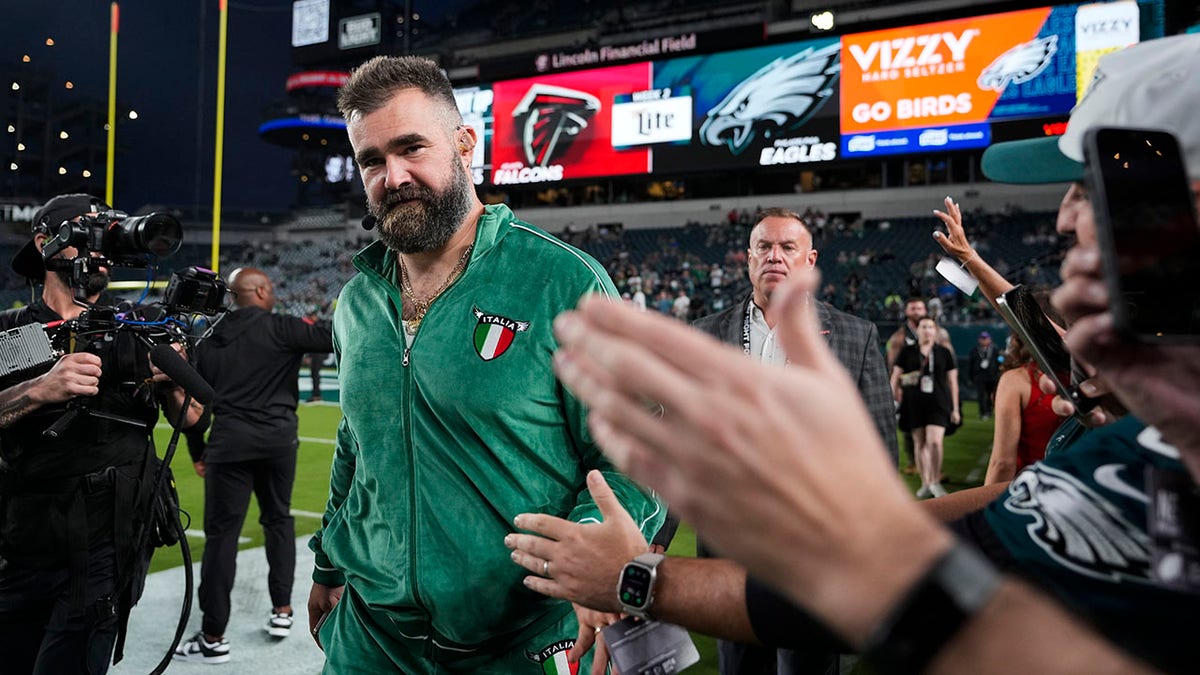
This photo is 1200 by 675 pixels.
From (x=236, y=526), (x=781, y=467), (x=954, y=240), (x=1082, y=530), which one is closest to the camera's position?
(x=781, y=467)

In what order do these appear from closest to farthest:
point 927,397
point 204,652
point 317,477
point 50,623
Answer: point 50,623 → point 204,652 → point 927,397 → point 317,477

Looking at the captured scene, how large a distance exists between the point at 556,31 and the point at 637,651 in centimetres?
3784

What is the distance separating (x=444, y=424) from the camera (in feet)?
6.16

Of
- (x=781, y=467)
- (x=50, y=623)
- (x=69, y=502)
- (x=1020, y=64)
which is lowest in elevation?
(x=50, y=623)

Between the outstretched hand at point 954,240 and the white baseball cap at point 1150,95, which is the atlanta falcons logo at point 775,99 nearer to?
the outstretched hand at point 954,240

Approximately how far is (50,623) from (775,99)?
18.3m

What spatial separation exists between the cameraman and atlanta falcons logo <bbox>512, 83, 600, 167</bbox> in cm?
1879

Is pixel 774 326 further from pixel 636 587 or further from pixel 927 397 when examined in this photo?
pixel 927 397

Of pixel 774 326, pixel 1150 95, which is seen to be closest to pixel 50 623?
pixel 774 326

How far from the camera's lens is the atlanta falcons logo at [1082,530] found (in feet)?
2.70

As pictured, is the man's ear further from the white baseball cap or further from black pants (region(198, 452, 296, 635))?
black pants (region(198, 452, 296, 635))

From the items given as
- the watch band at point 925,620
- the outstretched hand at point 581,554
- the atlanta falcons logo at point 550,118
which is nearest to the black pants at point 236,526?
the outstretched hand at point 581,554

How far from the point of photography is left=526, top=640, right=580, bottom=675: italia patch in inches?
70.7

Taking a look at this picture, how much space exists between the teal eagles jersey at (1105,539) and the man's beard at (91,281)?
3123 mm
